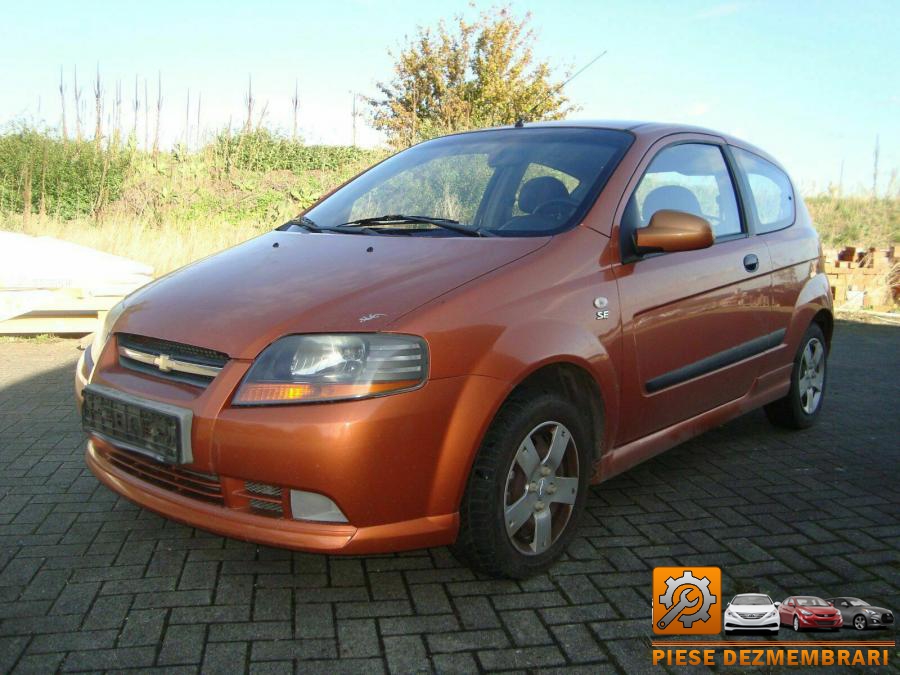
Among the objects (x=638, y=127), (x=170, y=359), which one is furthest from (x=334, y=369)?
(x=638, y=127)

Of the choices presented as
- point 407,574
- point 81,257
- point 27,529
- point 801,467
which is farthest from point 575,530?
point 81,257

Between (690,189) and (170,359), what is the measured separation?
2540mm

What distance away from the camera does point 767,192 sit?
15.3 ft

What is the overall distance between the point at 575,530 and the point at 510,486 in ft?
1.48

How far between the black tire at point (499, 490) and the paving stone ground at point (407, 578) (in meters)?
0.12

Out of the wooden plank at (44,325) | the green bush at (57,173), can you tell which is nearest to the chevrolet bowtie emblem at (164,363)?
the wooden plank at (44,325)

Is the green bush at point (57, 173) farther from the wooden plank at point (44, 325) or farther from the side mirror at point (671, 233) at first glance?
the side mirror at point (671, 233)

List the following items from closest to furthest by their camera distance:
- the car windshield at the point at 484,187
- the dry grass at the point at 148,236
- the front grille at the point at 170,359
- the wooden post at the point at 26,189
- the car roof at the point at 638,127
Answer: the front grille at the point at 170,359
the car windshield at the point at 484,187
the car roof at the point at 638,127
the dry grass at the point at 148,236
the wooden post at the point at 26,189

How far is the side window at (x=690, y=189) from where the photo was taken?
3.58m

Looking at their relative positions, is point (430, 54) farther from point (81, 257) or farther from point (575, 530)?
point (575, 530)

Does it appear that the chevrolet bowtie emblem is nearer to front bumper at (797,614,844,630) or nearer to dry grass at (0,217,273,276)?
front bumper at (797,614,844,630)

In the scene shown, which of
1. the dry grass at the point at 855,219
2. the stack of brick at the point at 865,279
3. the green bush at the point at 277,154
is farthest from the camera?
the green bush at the point at 277,154

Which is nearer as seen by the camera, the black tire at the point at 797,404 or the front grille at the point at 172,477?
the front grille at the point at 172,477

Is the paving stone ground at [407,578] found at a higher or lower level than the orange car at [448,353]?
lower
